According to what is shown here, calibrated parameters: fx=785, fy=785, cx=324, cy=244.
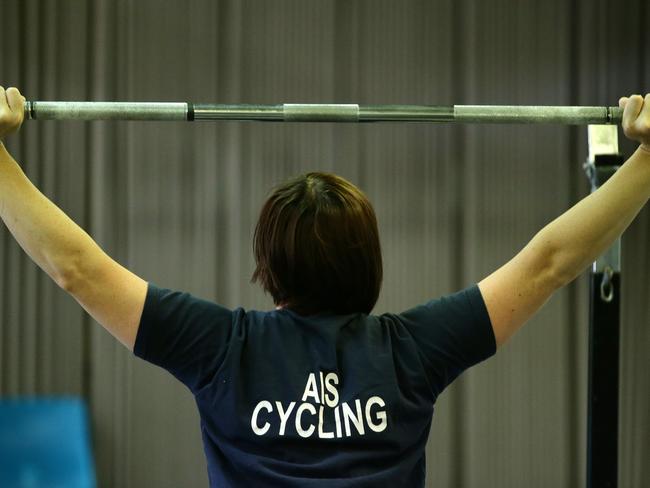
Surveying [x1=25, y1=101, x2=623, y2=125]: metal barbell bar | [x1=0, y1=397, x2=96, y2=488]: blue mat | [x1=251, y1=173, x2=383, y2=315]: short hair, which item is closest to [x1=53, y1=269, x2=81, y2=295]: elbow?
[x1=251, y1=173, x2=383, y2=315]: short hair

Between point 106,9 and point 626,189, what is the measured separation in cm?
290

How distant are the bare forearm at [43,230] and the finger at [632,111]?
30.2 inches

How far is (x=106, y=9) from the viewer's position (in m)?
3.41

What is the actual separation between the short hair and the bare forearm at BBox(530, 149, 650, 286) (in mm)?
229

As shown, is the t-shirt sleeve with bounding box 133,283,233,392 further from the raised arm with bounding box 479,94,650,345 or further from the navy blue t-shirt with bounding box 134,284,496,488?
the raised arm with bounding box 479,94,650,345

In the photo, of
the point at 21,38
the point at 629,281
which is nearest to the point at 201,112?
the point at 21,38

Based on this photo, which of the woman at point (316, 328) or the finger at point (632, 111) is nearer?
the woman at point (316, 328)

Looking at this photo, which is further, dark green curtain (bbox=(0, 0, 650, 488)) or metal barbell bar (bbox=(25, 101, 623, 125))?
dark green curtain (bbox=(0, 0, 650, 488))

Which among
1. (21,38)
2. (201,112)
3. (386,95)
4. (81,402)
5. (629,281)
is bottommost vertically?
(81,402)

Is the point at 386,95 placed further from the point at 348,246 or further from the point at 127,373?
the point at 348,246

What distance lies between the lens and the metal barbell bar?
1472 mm

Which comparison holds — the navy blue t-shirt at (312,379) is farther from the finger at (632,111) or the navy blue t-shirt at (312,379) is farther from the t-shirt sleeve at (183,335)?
the finger at (632,111)

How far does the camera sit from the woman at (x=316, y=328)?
93cm

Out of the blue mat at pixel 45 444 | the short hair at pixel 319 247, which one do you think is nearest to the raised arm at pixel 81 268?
the short hair at pixel 319 247
